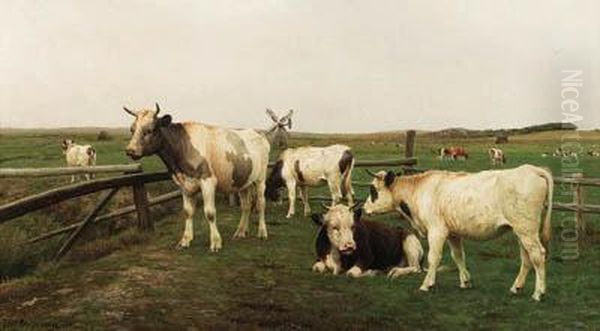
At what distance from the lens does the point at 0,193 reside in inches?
800

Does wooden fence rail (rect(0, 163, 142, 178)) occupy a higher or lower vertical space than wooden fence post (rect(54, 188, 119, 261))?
higher

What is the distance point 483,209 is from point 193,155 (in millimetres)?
4724

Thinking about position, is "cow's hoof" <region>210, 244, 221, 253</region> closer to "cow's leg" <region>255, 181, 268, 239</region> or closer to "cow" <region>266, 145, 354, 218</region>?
"cow's leg" <region>255, 181, 268, 239</region>

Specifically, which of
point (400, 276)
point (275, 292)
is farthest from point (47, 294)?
point (400, 276)

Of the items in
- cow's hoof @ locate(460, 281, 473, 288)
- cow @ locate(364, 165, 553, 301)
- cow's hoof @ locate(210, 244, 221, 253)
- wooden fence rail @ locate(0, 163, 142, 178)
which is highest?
wooden fence rail @ locate(0, 163, 142, 178)

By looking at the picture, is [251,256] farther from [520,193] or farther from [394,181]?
[520,193]

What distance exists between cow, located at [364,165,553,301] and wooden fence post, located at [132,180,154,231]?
5.43 m

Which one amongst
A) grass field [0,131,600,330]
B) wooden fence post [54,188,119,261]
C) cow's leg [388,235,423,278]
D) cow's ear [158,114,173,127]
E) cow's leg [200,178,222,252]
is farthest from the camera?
wooden fence post [54,188,119,261]

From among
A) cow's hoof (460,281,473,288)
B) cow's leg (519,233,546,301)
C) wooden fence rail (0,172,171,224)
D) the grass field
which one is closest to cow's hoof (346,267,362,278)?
the grass field

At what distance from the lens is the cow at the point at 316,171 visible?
669 inches

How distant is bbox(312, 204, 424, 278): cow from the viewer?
9.20m


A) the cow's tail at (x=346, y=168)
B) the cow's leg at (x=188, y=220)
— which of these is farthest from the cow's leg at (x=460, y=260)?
the cow's tail at (x=346, y=168)

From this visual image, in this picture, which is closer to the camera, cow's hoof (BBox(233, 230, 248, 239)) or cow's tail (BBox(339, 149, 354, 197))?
cow's hoof (BBox(233, 230, 248, 239))

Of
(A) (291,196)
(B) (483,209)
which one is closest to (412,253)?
(B) (483,209)
